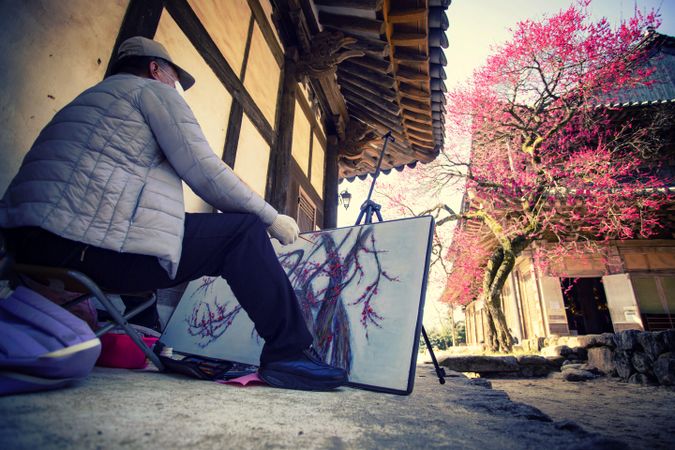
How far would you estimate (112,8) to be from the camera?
1.67 metres

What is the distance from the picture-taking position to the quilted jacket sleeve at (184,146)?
1.10 meters

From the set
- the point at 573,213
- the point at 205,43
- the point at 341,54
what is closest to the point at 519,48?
the point at 573,213

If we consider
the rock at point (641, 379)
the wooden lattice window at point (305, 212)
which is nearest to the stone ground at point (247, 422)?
the wooden lattice window at point (305, 212)

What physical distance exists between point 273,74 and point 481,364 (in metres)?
5.64

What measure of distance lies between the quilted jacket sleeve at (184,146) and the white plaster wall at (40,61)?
2.19 ft

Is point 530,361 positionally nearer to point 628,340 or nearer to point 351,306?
point 628,340

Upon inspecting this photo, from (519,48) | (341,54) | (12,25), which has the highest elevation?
(519,48)

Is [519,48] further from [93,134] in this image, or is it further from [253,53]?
[93,134]

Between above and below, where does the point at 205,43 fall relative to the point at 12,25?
above

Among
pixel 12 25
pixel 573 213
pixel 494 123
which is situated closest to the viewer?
pixel 12 25

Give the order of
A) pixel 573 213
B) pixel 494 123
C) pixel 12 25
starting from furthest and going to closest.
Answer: pixel 494 123 < pixel 573 213 < pixel 12 25

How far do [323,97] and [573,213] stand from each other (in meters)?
6.47

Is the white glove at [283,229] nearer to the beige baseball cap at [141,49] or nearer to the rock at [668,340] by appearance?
the beige baseball cap at [141,49]

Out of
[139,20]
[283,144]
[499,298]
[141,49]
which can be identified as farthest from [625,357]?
[139,20]
